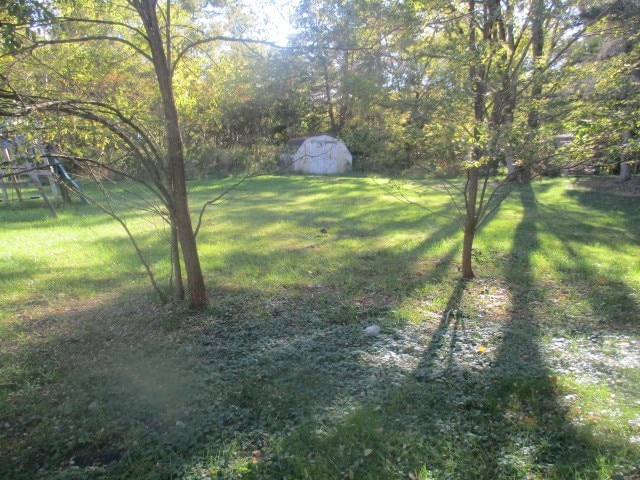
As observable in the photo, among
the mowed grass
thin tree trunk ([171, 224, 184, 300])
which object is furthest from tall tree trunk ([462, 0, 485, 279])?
thin tree trunk ([171, 224, 184, 300])

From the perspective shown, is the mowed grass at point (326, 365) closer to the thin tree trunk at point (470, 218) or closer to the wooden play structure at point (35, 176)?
the thin tree trunk at point (470, 218)

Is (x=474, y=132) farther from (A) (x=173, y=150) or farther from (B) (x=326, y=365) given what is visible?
(A) (x=173, y=150)

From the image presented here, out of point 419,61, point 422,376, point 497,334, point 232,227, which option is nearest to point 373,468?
point 422,376

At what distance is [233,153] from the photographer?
23062mm

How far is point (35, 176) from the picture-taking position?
12859 mm

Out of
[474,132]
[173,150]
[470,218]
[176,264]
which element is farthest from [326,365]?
[474,132]

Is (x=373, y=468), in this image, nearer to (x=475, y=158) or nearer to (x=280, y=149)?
(x=475, y=158)

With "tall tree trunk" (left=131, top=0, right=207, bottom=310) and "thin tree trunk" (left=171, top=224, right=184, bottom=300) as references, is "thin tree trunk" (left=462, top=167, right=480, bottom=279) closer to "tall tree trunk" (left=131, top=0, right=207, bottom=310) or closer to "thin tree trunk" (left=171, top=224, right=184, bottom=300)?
"tall tree trunk" (left=131, top=0, right=207, bottom=310)

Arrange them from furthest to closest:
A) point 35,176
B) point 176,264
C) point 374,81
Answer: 1. point 35,176
2. point 374,81
3. point 176,264

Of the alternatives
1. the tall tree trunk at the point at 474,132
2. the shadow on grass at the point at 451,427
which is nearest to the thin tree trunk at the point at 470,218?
the tall tree trunk at the point at 474,132

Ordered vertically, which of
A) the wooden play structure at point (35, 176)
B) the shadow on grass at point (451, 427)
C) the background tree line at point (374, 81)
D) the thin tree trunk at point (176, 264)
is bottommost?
the shadow on grass at point (451, 427)

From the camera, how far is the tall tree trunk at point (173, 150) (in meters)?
4.16

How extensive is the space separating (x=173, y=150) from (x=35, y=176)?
1098cm

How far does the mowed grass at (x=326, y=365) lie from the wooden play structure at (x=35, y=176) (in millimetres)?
1539
